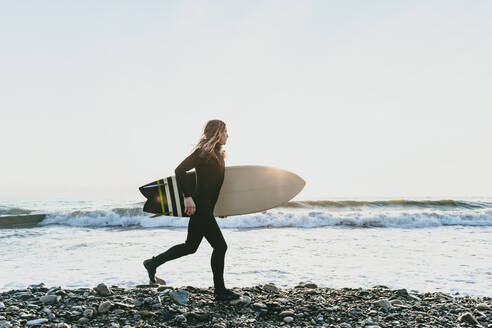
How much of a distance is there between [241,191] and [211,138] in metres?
1.75

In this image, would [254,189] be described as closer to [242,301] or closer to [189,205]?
[189,205]

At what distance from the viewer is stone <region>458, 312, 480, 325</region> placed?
9.76 feet

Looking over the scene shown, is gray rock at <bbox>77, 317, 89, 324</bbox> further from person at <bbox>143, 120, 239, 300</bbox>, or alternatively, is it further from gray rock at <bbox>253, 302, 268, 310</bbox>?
gray rock at <bbox>253, 302, 268, 310</bbox>

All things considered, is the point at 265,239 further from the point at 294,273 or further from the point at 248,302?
the point at 248,302

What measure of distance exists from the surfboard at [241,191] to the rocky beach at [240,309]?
1.25 meters

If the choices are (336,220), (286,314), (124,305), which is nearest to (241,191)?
(286,314)

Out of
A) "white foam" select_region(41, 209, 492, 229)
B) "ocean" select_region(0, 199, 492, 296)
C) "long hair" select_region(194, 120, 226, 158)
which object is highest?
"long hair" select_region(194, 120, 226, 158)

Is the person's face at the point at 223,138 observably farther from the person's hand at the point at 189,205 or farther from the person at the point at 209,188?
the person's hand at the point at 189,205

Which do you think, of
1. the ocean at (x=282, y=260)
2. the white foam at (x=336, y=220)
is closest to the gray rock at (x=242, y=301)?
the ocean at (x=282, y=260)

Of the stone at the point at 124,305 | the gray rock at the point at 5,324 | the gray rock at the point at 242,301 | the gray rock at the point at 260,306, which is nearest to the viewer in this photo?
the gray rock at the point at 5,324

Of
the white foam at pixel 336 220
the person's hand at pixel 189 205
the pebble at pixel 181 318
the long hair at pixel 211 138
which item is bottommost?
the pebble at pixel 181 318

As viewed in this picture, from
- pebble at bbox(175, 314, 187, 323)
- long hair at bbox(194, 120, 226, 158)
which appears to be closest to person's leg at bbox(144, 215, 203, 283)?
long hair at bbox(194, 120, 226, 158)

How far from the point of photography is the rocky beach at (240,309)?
116 inches

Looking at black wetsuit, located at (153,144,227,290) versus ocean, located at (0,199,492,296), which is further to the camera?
ocean, located at (0,199,492,296)
